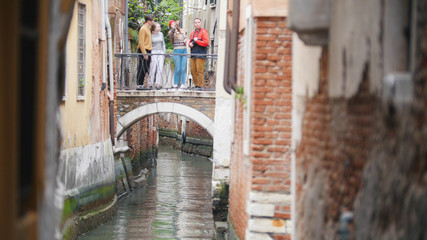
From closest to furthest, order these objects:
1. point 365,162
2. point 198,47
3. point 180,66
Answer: point 365,162
point 198,47
point 180,66

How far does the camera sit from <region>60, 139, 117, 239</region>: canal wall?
38.2ft

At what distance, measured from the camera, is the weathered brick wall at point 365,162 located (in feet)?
11.3

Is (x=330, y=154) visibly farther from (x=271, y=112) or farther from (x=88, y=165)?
(x=88, y=165)

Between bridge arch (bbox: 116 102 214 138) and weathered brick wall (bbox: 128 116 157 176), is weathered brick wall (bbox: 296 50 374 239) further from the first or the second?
weathered brick wall (bbox: 128 116 157 176)

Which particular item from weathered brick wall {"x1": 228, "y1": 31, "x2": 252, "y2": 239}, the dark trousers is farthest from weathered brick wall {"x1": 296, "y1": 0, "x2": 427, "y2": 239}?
the dark trousers

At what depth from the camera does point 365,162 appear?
4258 mm

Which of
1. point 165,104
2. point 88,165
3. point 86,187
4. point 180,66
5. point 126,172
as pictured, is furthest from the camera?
point 165,104

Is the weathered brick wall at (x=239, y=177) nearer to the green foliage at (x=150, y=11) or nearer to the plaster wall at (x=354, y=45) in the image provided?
the plaster wall at (x=354, y=45)

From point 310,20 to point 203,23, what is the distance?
29.7 meters

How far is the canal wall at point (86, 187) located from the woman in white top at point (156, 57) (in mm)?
4224

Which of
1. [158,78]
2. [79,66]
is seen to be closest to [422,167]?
[79,66]

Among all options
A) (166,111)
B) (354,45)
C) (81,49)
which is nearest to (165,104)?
(166,111)

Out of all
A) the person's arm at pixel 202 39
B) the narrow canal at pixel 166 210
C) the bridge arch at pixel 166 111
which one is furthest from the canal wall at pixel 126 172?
the person's arm at pixel 202 39

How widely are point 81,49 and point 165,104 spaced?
7.61 meters
